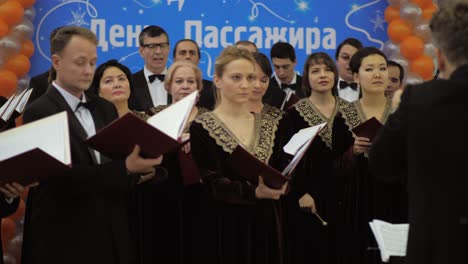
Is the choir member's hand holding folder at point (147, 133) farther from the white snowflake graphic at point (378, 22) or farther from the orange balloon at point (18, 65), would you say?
the white snowflake graphic at point (378, 22)

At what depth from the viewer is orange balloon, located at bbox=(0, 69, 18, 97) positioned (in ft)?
22.0

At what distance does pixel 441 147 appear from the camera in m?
2.81

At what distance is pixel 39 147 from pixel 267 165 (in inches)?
40.3

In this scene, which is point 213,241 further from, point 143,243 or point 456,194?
point 456,194

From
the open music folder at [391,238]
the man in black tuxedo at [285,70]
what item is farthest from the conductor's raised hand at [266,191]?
the man in black tuxedo at [285,70]

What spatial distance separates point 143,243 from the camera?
5121 millimetres

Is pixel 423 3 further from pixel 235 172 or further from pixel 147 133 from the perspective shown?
pixel 147 133

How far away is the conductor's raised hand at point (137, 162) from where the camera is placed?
12.0ft

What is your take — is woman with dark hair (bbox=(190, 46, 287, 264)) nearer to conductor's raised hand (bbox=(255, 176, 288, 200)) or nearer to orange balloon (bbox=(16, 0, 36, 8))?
conductor's raised hand (bbox=(255, 176, 288, 200))

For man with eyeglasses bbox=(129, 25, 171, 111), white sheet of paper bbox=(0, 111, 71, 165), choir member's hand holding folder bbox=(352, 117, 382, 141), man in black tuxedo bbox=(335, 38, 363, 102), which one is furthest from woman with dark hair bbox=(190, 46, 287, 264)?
man in black tuxedo bbox=(335, 38, 363, 102)

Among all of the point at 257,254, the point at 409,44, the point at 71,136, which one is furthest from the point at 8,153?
the point at 409,44

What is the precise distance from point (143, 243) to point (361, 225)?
1325mm

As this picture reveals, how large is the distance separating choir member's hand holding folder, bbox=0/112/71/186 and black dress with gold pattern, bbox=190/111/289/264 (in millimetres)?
986

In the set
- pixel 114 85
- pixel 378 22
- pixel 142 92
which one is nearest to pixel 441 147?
pixel 114 85
